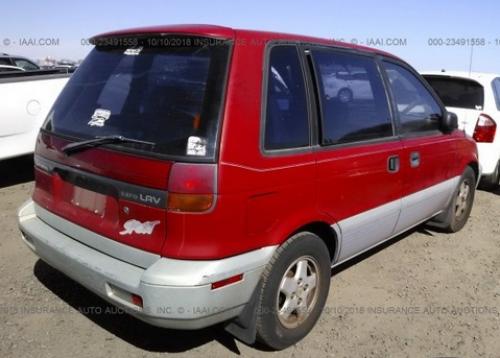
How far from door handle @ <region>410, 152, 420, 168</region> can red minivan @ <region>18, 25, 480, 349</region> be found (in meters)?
0.41

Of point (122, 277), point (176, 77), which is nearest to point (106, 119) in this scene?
point (176, 77)

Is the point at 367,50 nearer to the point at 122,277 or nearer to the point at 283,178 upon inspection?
the point at 283,178

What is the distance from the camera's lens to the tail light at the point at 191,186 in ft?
7.29

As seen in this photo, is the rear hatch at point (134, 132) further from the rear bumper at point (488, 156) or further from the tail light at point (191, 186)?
the rear bumper at point (488, 156)

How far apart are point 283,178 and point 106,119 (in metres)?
1.03

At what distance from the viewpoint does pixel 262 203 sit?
2451mm

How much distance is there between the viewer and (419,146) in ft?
12.5

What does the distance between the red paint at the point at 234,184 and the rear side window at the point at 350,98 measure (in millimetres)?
121

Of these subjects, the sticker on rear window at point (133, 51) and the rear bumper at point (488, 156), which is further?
the rear bumper at point (488, 156)

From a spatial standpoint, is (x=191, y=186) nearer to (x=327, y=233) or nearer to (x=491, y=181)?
(x=327, y=233)

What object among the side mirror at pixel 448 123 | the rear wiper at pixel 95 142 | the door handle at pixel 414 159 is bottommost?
the door handle at pixel 414 159

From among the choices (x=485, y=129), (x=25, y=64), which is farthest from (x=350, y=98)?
(x=25, y=64)

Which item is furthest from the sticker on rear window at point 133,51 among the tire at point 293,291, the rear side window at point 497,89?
the rear side window at point 497,89

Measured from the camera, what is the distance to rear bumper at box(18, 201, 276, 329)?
223 centimetres
